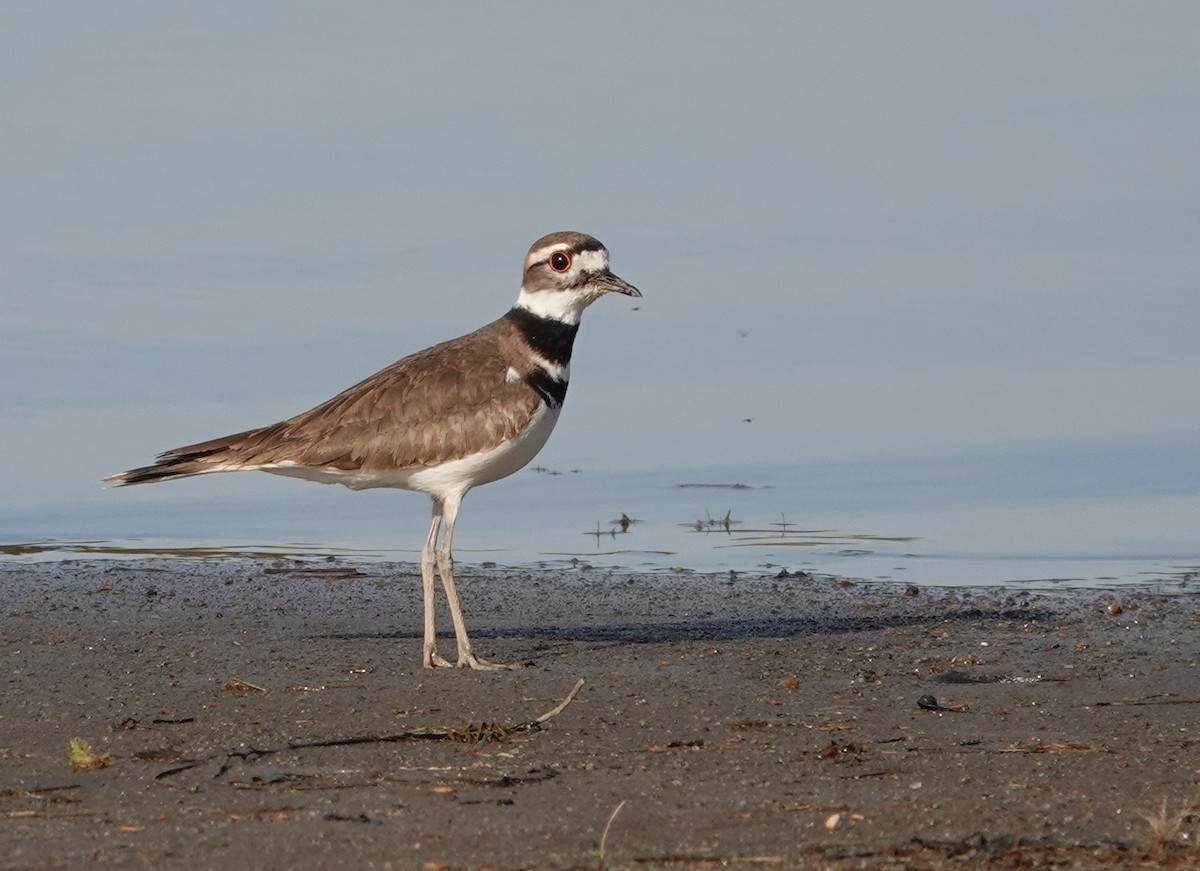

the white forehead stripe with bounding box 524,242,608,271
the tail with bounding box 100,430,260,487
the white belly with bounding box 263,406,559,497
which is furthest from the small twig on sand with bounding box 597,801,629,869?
the white forehead stripe with bounding box 524,242,608,271

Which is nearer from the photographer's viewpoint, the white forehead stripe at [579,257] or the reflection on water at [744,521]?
the white forehead stripe at [579,257]

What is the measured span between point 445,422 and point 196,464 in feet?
4.09

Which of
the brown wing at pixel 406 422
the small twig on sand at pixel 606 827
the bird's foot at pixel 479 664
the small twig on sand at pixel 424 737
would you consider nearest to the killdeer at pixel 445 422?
the brown wing at pixel 406 422

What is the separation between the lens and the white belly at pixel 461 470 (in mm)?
8602

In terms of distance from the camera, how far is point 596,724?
22.1 feet

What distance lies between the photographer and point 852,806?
18.1 ft

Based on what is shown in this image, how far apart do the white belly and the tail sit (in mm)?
196

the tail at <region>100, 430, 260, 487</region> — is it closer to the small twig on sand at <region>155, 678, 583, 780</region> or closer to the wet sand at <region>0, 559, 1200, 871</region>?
the wet sand at <region>0, 559, 1200, 871</region>

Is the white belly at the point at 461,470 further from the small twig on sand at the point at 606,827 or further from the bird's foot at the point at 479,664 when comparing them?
the small twig on sand at the point at 606,827

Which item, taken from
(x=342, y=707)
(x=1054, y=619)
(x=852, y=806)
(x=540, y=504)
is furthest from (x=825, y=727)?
(x=540, y=504)

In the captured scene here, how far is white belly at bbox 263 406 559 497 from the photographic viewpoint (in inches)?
339

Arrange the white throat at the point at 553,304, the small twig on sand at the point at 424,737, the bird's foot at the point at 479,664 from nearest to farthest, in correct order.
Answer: the small twig on sand at the point at 424,737, the bird's foot at the point at 479,664, the white throat at the point at 553,304

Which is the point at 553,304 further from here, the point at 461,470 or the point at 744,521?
the point at 744,521

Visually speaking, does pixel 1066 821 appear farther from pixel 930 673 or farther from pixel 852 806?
pixel 930 673
